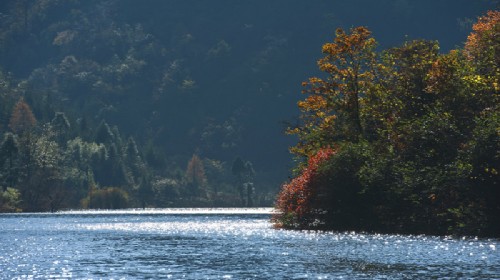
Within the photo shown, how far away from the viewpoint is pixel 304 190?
3561 inches

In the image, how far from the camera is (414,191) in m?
79.0

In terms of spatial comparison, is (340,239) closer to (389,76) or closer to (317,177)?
(317,177)

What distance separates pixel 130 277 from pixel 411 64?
50854mm

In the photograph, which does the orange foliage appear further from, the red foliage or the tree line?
the red foliage

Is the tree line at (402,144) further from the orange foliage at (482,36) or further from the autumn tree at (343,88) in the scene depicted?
the orange foliage at (482,36)

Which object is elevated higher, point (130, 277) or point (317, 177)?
point (317, 177)

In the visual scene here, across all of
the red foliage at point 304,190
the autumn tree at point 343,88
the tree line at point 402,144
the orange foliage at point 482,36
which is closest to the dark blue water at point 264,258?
the tree line at point 402,144

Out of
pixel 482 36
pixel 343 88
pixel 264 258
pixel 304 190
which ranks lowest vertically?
pixel 264 258

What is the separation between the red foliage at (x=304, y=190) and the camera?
3524 inches

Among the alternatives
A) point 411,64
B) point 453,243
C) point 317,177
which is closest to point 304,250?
point 453,243

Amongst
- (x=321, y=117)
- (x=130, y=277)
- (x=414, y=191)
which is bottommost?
(x=130, y=277)

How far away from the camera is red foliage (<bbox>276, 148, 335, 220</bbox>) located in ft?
294

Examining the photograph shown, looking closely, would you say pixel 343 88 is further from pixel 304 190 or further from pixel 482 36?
pixel 482 36

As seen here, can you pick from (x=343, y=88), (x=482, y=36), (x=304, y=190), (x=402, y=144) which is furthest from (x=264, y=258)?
(x=482, y=36)
